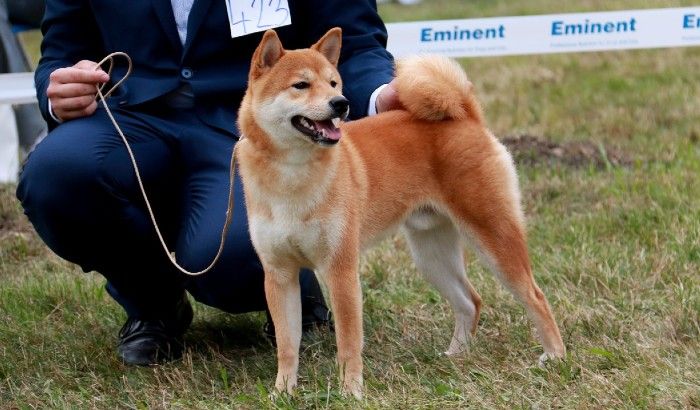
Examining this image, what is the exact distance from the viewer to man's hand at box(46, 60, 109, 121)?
10.4ft

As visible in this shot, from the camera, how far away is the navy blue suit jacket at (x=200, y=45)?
3.29m

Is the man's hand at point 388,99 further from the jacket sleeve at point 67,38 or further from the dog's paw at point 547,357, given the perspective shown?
the jacket sleeve at point 67,38

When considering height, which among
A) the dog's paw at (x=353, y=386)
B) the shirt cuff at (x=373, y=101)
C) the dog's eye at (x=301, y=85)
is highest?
the dog's eye at (x=301, y=85)

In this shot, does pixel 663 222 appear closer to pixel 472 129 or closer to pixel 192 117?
pixel 472 129

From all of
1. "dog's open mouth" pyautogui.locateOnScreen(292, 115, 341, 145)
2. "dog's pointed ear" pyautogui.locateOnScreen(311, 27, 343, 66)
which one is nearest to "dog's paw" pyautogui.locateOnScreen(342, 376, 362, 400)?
"dog's open mouth" pyautogui.locateOnScreen(292, 115, 341, 145)

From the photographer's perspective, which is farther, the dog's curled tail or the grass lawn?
the dog's curled tail

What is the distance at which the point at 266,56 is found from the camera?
2.82 m

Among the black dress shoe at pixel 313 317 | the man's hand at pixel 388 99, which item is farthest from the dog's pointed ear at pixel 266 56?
the black dress shoe at pixel 313 317

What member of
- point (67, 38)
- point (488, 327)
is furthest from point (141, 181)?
point (488, 327)

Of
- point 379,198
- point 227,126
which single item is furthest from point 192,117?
point 379,198

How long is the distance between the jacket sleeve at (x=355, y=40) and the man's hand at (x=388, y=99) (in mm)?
63

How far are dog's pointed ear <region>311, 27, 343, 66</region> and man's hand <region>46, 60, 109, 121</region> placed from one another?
2.18ft

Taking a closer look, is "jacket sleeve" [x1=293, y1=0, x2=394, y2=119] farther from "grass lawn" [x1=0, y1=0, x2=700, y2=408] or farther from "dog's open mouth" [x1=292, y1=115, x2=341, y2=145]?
"grass lawn" [x1=0, y1=0, x2=700, y2=408]

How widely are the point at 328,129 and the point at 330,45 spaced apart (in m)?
0.29
